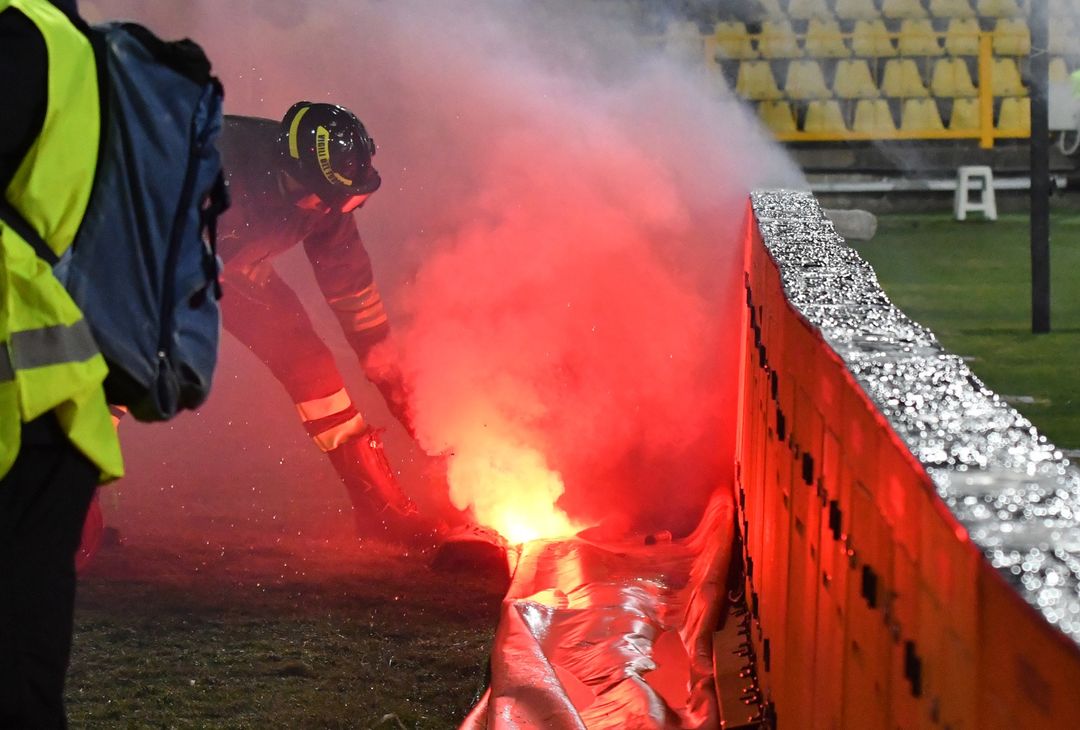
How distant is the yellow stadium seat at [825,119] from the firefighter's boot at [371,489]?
10.3m

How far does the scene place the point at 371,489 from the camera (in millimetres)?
5605

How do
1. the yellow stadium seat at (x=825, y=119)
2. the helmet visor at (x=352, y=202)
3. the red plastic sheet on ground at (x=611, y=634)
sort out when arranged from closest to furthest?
the red plastic sheet on ground at (x=611, y=634) < the helmet visor at (x=352, y=202) < the yellow stadium seat at (x=825, y=119)

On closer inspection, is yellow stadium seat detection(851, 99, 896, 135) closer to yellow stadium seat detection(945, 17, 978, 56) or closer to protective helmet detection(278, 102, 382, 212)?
yellow stadium seat detection(945, 17, 978, 56)

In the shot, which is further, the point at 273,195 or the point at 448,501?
the point at 448,501

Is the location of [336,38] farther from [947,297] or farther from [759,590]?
[947,297]

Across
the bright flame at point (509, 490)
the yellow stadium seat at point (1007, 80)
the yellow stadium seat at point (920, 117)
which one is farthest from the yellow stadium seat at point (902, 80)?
the bright flame at point (509, 490)

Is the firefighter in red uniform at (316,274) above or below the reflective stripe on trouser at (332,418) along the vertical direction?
above

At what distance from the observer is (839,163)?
14867mm

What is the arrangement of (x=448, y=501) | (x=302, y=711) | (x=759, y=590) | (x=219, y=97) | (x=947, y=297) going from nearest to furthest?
1. (x=219, y=97)
2. (x=759, y=590)
3. (x=302, y=711)
4. (x=448, y=501)
5. (x=947, y=297)

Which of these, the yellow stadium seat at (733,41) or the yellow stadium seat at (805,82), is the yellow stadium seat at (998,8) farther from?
the yellow stadium seat at (733,41)

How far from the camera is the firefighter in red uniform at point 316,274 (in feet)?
16.4

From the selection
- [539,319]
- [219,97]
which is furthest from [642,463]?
[219,97]

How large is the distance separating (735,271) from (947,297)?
441 centimetres

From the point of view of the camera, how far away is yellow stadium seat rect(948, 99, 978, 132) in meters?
15.2
